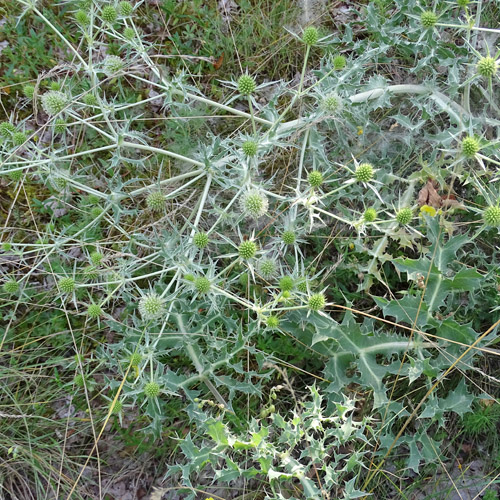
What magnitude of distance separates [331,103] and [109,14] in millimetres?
1549

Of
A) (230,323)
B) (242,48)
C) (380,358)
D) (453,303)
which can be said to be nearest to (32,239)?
(230,323)

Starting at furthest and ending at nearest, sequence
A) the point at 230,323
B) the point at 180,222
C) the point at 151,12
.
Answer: the point at 151,12 < the point at 180,222 < the point at 230,323

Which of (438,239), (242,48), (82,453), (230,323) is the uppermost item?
(242,48)

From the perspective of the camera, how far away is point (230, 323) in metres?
3.30

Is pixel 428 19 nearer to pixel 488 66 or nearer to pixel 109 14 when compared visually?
pixel 488 66

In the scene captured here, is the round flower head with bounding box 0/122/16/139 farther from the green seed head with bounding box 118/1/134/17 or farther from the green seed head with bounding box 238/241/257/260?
the green seed head with bounding box 238/241/257/260

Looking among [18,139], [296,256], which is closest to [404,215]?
[296,256]

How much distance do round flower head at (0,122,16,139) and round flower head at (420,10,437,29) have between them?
2832 mm

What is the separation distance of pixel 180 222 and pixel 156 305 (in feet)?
3.74

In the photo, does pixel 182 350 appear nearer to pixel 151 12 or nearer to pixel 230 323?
pixel 230 323

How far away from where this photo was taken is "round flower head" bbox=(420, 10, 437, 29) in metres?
3.09

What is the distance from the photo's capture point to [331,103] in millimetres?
3199

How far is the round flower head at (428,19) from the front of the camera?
3088mm

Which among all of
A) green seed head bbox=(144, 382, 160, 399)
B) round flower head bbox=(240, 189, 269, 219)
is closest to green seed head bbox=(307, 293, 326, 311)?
round flower head bbox=(240, 189, 269, 219)
